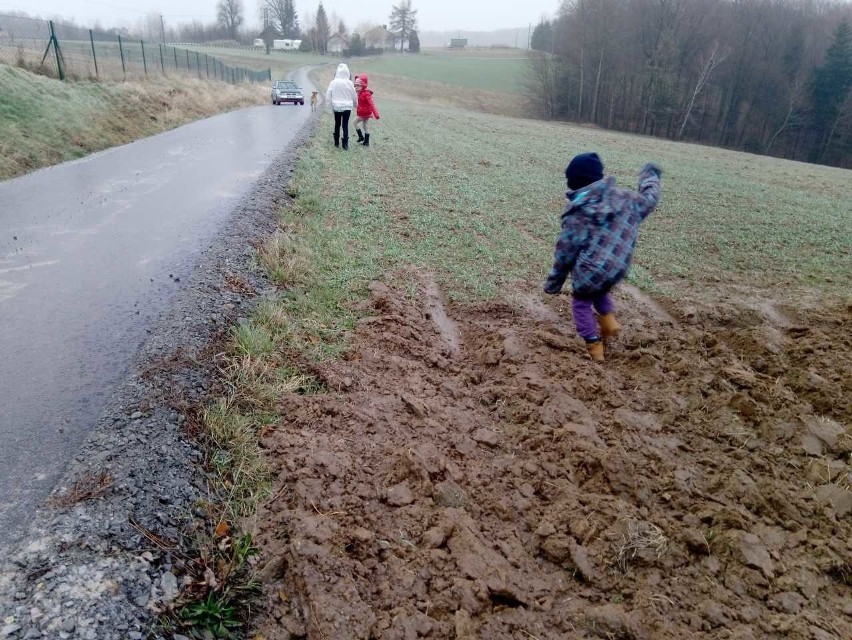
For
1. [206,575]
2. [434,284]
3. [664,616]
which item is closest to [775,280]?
[434,284]

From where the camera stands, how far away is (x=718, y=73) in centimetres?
5019

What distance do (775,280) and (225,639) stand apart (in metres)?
7.36

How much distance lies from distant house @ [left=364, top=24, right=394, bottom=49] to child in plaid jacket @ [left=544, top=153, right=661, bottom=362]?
131221 mm

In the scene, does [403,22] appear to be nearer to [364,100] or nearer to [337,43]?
[337,43]

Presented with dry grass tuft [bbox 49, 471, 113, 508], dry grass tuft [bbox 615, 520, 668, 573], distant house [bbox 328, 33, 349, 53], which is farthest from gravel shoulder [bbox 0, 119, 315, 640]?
distant house [bbox 328, 33, 349, 53]

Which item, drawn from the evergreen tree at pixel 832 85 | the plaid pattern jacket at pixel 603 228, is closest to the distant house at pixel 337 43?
the evergreen tree at pixel 832 85

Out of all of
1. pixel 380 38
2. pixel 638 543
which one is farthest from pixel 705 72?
pixel 380 38

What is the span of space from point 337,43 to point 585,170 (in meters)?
120

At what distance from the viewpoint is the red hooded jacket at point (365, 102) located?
1423cm

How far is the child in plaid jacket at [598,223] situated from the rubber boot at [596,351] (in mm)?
416

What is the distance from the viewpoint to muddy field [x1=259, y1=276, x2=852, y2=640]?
2.53 m

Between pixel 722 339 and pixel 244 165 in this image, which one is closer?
pixel 722 339

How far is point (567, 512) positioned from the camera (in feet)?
10.1

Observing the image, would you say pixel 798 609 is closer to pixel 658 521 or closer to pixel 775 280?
pixel 658 521
